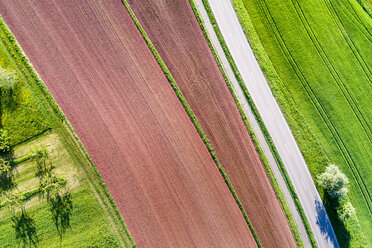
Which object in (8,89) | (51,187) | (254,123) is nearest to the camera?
(51,187)

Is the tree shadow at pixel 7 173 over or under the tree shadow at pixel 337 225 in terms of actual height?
over

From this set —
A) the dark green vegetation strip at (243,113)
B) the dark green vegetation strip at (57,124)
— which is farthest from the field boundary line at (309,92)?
the dark green vegetation strip at (57,124)

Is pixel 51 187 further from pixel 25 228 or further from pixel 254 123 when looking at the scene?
pixel 254 123

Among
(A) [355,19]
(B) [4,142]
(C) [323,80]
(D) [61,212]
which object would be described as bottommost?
(C) [323,80]

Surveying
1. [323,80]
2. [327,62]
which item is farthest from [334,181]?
[327,62]

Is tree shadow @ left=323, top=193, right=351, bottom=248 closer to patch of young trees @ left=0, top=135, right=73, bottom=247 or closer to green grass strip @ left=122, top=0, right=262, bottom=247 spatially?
green grass strip @ left=122, top=0, right=262, bottom=247

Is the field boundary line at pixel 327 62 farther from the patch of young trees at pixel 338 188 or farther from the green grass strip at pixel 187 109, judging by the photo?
the green grass strip at pixel 187 109

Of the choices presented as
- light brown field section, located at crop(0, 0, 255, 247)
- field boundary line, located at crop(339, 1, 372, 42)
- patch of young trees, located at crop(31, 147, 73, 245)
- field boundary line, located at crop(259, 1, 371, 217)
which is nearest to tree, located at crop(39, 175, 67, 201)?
patch of young trees, located at crop(31, 147, 73, 245)
